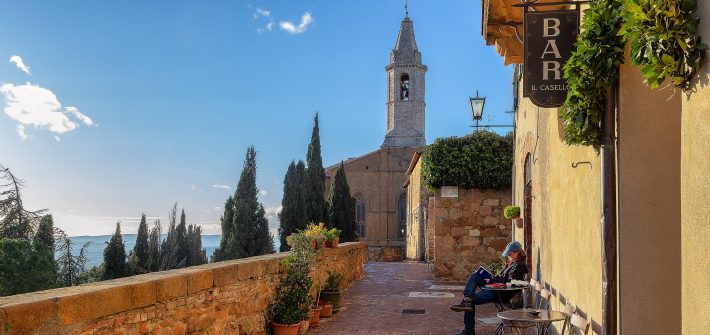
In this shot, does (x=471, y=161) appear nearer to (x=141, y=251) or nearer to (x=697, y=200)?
(x=697, y=200)

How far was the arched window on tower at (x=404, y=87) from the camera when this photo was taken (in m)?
51.9

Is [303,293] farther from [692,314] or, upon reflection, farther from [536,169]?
[692,314]

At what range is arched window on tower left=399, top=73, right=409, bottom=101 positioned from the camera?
170 ft

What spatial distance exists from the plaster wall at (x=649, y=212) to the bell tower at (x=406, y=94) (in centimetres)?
4723

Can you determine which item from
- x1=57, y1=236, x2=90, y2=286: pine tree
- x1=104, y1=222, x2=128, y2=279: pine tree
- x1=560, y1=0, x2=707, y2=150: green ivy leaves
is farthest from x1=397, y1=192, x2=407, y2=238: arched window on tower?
x1=560, y1=0, x2=707, y2=150: green ivy leaves

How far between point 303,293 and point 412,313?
2574 millimetres

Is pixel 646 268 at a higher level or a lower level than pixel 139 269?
higher

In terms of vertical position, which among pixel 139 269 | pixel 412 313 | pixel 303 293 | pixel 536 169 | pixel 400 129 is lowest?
pixel 139 269

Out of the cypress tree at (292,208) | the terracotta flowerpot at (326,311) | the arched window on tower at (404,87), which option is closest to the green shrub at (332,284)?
the terracotta flowerpot at (326,311)

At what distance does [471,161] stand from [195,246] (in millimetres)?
26435

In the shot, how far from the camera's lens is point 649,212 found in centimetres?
394

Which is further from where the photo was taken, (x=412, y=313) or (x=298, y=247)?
(x=412, y=313)

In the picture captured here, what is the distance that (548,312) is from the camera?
5676 millimetres

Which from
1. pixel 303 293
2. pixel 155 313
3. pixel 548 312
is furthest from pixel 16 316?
pixel 303 293
